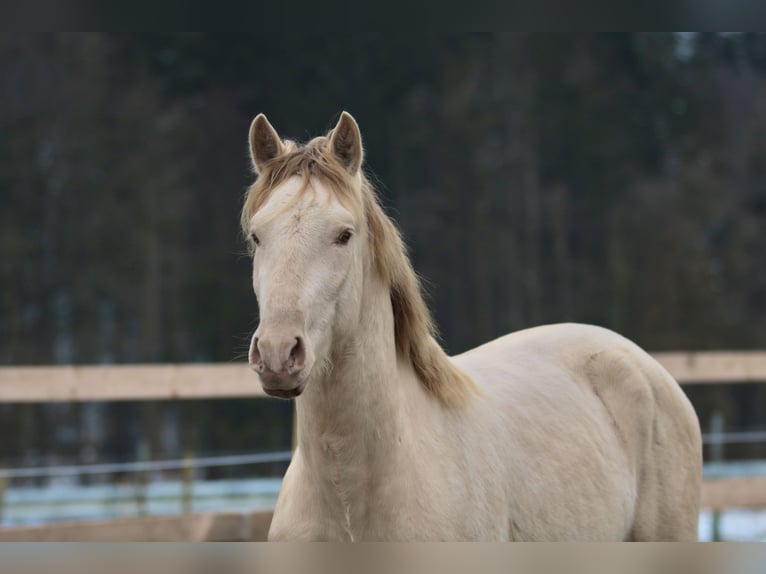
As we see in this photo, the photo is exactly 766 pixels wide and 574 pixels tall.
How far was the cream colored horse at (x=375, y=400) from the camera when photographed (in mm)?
2797

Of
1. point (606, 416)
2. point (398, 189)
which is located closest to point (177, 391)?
point (606, 416)

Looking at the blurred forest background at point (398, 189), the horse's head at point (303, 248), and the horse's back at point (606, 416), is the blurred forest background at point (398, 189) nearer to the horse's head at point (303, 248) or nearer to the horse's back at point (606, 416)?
the horse's back at point (606, 416)

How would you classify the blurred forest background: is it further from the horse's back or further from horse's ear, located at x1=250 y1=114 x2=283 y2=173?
horse's ear, located at x1=250 y1=114 x2=283 y2=173

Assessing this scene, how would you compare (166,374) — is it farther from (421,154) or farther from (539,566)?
(421,154)

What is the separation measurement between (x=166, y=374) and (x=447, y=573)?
403cm

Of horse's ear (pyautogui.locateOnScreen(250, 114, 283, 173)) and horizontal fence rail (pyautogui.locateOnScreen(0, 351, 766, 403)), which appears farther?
horizontal fence rail (pyautogui.locateOnScreen(0, 351, 766, 403))

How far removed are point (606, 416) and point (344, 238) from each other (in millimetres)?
1666

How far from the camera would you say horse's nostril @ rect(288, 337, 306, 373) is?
2.57 m

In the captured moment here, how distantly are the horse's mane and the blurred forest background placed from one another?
1356 cm

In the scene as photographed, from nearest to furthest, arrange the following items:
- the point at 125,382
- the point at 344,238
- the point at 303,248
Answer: the point at 303,248
the point at 344,238
the point at 125,382

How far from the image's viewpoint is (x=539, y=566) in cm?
187

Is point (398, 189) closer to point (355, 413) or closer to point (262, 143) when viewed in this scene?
point (262, 143)

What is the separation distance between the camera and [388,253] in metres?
3.19

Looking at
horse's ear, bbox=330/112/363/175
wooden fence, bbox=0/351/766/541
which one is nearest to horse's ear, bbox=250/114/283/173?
horse's ear, bbox=330/112/363/175
